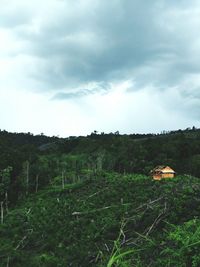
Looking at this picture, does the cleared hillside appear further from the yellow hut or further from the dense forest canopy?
the yellow hut

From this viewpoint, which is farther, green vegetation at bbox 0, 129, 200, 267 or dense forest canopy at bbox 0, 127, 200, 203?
dense forest canopy at bbox 0, 127, 200, 203

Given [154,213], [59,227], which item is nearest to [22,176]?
[59,227]

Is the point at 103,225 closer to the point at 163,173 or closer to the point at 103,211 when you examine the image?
the point at 103,211

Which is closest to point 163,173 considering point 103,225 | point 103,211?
point 103,211

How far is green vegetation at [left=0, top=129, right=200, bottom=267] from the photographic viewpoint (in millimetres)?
15209

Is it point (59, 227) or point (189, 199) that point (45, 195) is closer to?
point (59, 227)

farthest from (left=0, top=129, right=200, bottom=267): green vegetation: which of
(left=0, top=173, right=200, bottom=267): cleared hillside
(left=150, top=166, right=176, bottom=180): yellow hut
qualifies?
(left=150, top=166, right=176, bottom=180): yellow hut

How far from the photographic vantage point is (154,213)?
24.6 meters

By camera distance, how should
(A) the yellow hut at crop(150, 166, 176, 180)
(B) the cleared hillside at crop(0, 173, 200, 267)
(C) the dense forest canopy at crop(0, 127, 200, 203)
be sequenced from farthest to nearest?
(C) the dense forest canopy at crop(0, 127, 200, 203), (A) the yellow hut at crop(150, 166, 176, 180), (B) the cleared hillside at crop(0, 173, 200, 267)

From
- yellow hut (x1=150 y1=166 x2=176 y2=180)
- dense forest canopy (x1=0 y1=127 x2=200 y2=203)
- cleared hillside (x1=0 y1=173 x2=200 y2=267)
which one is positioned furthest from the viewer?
dense forest canopy (x1=0 y1=127 x2=200 y2=203)

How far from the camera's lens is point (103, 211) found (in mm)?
36844

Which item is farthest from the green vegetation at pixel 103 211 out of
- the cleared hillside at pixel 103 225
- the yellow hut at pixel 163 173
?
the yellow hut at pixel 163 173

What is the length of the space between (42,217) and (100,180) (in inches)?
592

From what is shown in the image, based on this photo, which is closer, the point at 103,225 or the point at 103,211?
the point at 103,225
